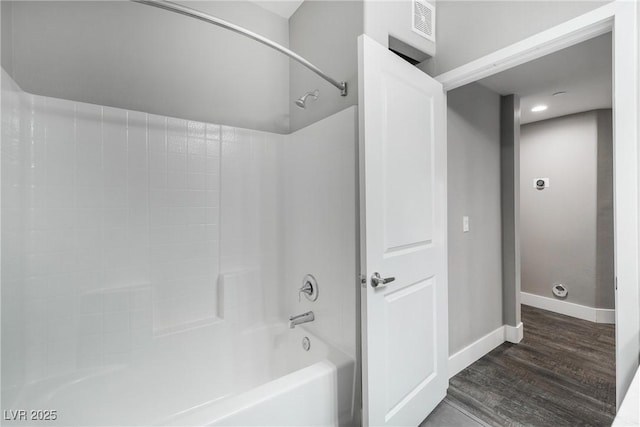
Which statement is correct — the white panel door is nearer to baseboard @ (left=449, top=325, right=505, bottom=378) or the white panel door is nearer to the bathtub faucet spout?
baseboard @ (left=449, top=325, right=505, bottom=378)

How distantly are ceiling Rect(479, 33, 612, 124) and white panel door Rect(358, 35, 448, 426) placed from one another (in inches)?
43.9

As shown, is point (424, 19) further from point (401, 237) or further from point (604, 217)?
point (604, 217)

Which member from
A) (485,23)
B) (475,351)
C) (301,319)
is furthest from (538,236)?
(301,319)

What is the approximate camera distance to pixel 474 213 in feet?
7.73

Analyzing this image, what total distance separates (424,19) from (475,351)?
2420mm

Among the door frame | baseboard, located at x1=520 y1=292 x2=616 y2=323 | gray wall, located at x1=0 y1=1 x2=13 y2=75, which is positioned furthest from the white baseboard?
gray wall, located at x1=0 y1=1 x2=13 y2=75

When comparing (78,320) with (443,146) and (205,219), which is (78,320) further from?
(443,146)

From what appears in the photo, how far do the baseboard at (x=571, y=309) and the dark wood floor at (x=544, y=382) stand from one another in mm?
285

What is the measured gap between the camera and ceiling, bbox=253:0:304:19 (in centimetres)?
202

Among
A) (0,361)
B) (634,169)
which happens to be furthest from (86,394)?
(634,169)

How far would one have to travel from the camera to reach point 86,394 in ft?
4.53

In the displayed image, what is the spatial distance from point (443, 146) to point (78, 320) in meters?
2.21

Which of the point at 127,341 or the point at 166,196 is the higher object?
the point at 166,196

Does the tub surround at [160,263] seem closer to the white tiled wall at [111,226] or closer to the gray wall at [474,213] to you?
the white tiled wall at [111,226]
